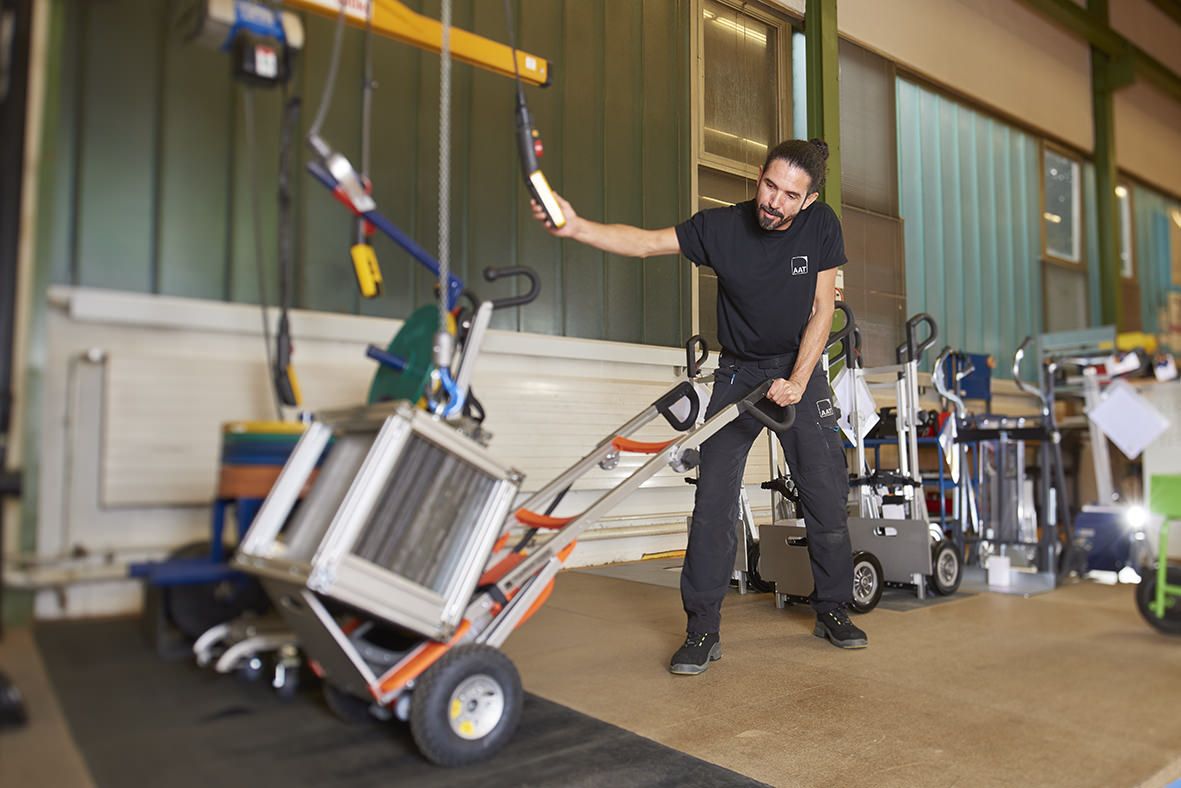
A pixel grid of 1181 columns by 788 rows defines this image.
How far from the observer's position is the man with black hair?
178 centimetres

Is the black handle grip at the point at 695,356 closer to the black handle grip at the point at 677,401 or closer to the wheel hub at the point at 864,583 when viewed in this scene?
the black handle grip at the point at 677,401

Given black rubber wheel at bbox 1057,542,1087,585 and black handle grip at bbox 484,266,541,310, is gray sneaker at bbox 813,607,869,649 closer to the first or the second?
black handle grip at bbox 484,266,541,310

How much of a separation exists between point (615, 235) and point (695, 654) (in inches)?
39.1

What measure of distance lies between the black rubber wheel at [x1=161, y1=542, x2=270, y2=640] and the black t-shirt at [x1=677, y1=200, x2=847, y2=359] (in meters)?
1.12

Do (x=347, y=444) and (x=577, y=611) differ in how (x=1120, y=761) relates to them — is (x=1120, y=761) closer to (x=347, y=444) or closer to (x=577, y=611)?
(x=577, y=611)

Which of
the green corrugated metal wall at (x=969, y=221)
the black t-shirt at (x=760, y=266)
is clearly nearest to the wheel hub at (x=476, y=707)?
the black t-shirt at (x=760, y=266)

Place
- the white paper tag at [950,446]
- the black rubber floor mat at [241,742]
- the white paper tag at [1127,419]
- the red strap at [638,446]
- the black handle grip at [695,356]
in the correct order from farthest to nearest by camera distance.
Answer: the white paper tag at [1127,419] < the white paper tag at [950,446] < the black handle grip at [695,356] < the red strap at [638,446] < the black rubber floor mat at [241,742]

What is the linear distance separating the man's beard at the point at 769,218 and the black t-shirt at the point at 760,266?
0.01 metres

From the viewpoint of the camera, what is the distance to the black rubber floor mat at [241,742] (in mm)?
841

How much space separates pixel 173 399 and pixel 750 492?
1469 mm

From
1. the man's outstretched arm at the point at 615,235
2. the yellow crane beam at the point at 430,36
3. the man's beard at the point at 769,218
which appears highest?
the yellow crane beam at the point at 430,36

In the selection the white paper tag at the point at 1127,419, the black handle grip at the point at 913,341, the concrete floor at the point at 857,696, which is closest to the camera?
the concrete floor at the point at 857,696

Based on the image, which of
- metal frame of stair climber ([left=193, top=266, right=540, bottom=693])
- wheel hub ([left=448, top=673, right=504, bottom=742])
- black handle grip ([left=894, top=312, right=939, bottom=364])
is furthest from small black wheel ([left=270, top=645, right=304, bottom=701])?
black handle grip ([left=894, top=312, right=939, bottom=364])

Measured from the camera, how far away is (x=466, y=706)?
4.23 feet
